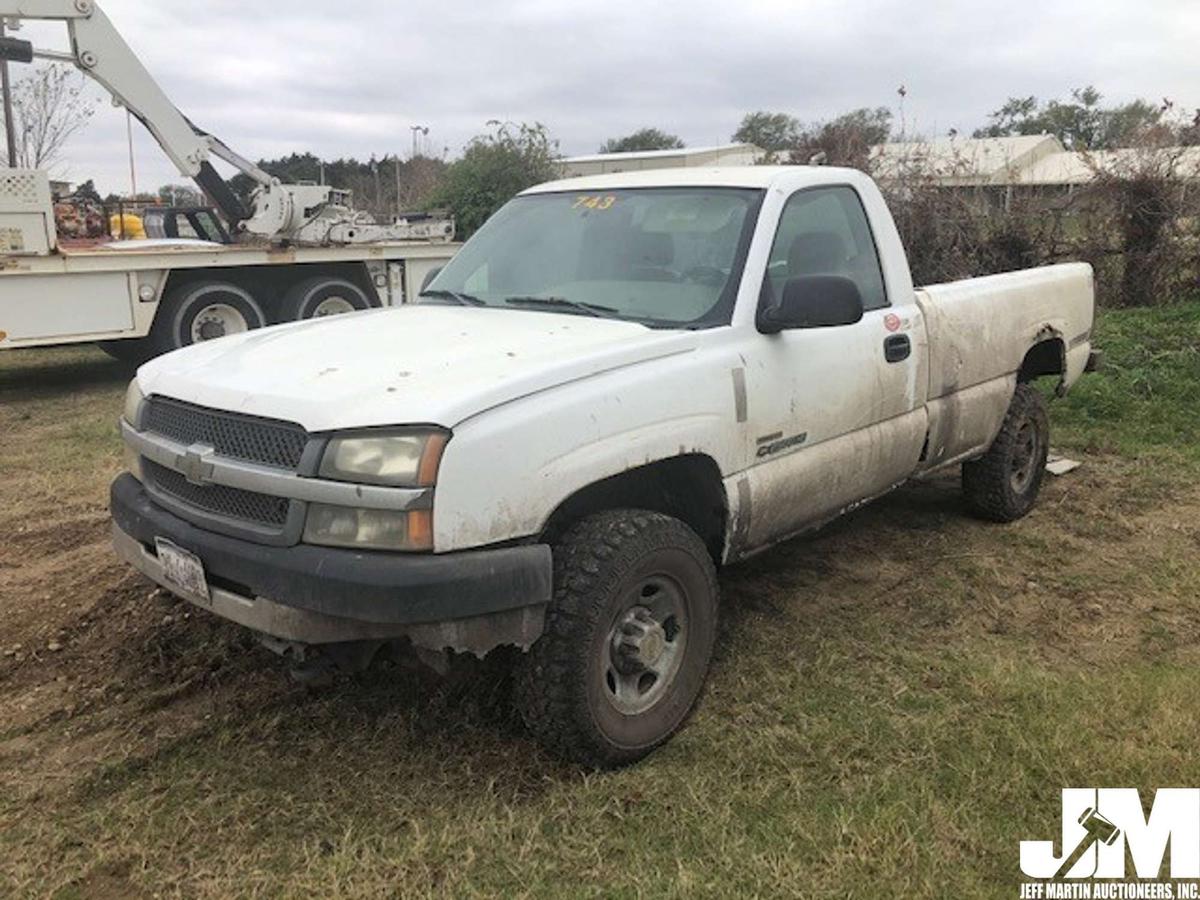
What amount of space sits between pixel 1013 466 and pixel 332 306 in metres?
8.48

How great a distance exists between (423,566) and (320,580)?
11.1 inches

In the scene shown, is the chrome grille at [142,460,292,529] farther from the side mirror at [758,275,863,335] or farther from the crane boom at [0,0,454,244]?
the crane boom at [0,0,454,244]

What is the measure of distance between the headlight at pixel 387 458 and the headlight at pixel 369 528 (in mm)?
86

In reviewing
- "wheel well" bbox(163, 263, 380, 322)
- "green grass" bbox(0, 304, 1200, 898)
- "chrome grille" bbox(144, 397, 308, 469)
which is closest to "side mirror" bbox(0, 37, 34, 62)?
"wheel well" bbox(163, 263, 380, 322)

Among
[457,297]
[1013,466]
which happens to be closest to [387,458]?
[457,297]


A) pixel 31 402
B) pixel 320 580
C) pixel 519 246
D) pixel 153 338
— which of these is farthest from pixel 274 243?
pixel 320 580

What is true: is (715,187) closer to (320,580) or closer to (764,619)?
(764,619)

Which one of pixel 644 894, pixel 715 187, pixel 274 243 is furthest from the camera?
pixel 274 243

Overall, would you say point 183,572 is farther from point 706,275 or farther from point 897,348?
point 897,348

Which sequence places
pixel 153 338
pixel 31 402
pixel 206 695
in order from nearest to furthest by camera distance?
1. pixel 206 695
2. pixel 31 402
3. pixel 153 338

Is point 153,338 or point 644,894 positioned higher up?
point 153,338

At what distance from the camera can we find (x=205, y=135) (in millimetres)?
11891

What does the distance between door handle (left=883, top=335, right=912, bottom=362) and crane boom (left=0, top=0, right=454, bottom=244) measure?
29.1 feet

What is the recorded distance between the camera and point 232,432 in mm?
3027
